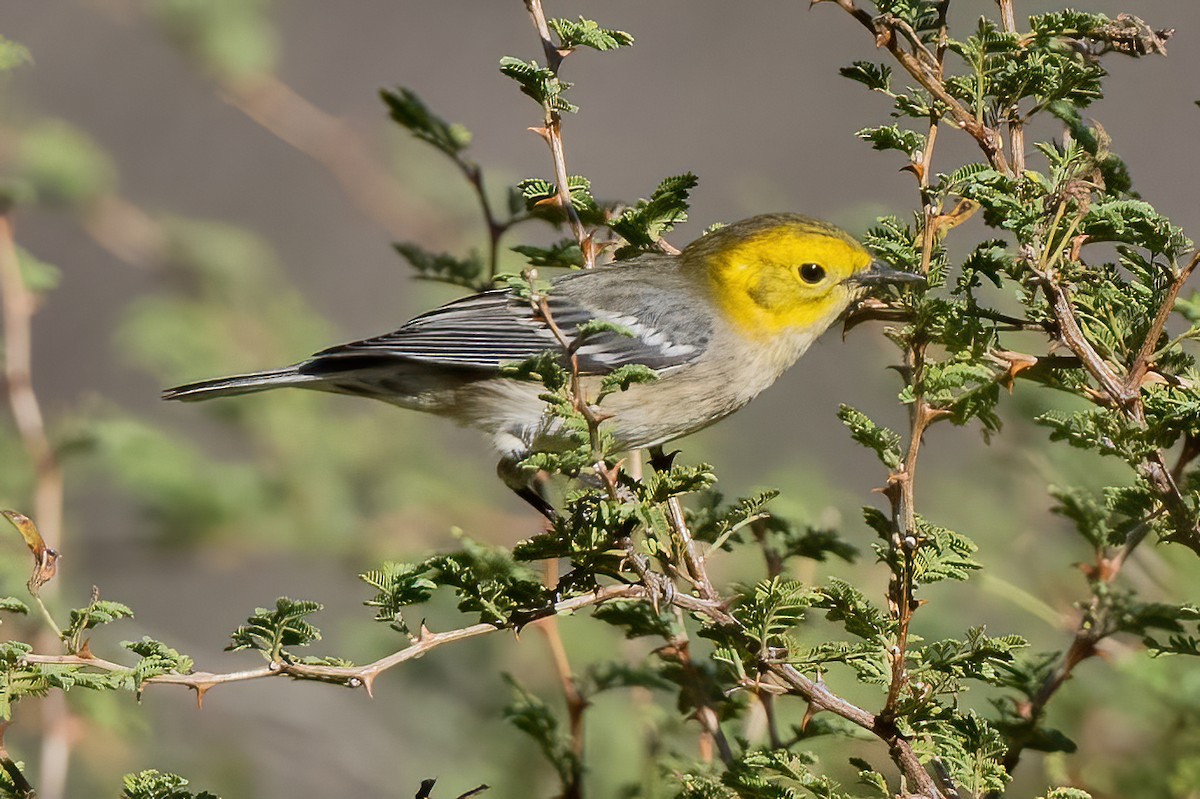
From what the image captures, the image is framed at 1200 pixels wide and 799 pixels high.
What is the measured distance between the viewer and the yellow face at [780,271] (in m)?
3.56

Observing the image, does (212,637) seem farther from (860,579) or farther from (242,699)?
(860,579)

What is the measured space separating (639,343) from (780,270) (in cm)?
47

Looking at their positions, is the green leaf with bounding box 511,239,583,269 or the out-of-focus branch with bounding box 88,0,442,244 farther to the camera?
the out-of-focus branch with bounding box 88,0,442,244

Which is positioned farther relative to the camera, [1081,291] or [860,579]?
[860,579]

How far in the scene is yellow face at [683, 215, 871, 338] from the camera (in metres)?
3.56

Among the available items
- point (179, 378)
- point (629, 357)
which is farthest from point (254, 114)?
point (629, 357)

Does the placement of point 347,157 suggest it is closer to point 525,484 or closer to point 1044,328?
point 525,484

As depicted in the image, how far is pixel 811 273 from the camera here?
3.65 meters

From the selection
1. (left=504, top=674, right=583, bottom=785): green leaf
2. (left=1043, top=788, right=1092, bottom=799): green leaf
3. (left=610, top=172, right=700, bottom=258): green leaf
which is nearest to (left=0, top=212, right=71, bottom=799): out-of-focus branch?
(left=504, top=674, right=583, bottom=785): green leaf

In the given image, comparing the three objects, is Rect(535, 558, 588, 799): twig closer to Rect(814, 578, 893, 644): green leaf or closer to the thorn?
the thorn

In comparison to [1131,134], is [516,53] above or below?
above

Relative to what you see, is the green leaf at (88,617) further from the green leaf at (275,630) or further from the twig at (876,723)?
the twig at (876,723)

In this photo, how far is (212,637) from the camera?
26.7 feet

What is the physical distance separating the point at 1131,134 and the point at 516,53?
5290 millimetres
